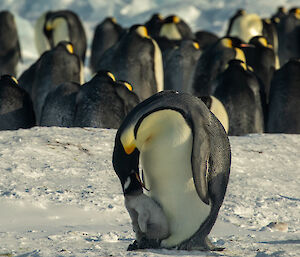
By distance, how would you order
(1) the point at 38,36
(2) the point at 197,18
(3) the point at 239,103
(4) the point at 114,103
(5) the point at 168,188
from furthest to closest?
(2) the point at 197,18, (1) the point at 38,36, (3) the point at 239,103, (4) the point at 114,103, (5) the point at 168,188

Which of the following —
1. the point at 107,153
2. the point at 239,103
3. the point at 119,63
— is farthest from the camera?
the point at 119,63

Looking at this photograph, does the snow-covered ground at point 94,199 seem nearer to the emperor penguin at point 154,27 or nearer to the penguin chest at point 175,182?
the penguin chest at point 175,182

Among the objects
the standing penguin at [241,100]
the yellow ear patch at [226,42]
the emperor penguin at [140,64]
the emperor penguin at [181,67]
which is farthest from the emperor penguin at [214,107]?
the emperor penguin at [181,67]

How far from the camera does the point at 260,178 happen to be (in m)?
4.80

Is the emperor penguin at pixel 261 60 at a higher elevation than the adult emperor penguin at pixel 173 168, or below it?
below

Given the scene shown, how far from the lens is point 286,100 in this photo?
818 cm

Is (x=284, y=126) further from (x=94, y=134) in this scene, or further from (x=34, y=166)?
(x=34, y=166)

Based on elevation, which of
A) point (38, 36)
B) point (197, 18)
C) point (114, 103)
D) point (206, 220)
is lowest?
point (197, 18)

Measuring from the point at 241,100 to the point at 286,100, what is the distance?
566mm

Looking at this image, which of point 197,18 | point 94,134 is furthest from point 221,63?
point 197,18

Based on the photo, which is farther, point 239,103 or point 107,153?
point 239,103

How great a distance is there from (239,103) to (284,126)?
660mm

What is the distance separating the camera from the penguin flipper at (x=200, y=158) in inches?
126

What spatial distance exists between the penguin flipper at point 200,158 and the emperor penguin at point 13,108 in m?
4.44
